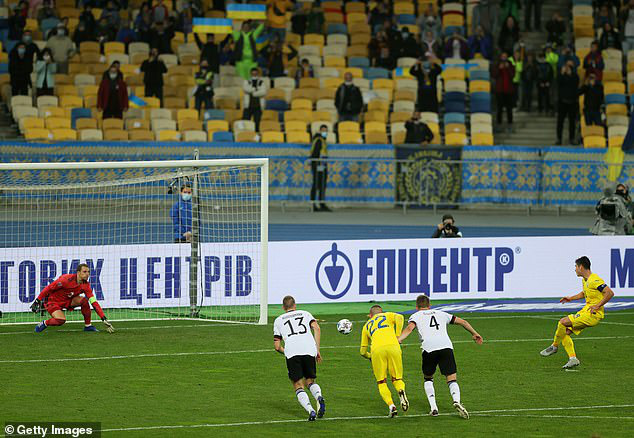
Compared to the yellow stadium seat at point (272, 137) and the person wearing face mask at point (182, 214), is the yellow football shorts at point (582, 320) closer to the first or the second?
the person wearing face mask at point (182, 214)

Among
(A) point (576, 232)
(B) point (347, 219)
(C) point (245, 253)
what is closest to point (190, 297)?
(C) point (245, 253)

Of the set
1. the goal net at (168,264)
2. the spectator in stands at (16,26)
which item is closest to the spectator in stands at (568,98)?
the goal net at (168,264)

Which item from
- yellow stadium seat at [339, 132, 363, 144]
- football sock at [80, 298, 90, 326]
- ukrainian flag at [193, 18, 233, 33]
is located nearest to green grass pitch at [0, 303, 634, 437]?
football sock at [80, 298, 90, 326]

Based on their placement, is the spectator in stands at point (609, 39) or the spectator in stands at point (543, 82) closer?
the spectator in stands at point (543, 82)

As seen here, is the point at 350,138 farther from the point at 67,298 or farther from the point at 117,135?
the point at 67,298

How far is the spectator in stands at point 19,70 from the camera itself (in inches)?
1289

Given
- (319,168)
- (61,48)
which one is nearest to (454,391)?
(319,168)

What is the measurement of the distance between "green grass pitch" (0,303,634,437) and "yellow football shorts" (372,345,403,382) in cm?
53

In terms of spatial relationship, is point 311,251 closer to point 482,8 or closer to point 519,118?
point 519,118

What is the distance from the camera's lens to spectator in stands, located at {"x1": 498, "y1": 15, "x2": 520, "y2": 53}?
34653 millimetres

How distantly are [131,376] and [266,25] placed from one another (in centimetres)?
2217

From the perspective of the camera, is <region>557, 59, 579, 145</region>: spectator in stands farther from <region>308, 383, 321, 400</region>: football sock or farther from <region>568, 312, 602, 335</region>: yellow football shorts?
<region>308, 383, 321, 400</region>: football sock

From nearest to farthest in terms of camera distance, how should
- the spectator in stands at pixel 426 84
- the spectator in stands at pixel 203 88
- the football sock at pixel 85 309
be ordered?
the football sock at pixel 85 309 < the spectator in stands at pixel 426 84 < the spectator in stands at pixel 203 88

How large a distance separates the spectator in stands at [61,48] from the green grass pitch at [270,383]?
16.8 metres
